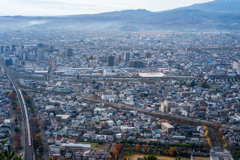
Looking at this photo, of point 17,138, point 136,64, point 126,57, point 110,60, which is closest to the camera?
point 17,138

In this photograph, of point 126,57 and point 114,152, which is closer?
point 114,152

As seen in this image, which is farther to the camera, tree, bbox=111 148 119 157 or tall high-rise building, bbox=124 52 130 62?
tall high-rise building, bbox=124 52 130 62

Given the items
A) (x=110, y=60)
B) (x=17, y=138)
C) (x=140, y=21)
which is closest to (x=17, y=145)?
(x=17, y=138)

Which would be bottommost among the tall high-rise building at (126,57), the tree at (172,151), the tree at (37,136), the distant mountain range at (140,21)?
the tree at (172,151)

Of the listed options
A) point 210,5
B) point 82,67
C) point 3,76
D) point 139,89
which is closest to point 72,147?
point 139,89

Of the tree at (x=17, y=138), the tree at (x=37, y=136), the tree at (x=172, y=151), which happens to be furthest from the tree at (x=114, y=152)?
the tree at (x=17, y=138)

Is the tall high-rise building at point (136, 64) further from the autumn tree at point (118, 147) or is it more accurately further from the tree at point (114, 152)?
the tree at point (114, 152)

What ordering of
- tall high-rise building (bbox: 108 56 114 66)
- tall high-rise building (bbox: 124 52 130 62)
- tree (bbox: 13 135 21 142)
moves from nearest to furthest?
tree (bbox: 13 135 21 142) → tall high-rise building (bbox: 108 56 114 66) → tall high-rise building (bbox: 124 52 130 62)

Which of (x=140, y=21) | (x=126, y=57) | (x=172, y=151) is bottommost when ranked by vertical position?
(x=172, y=151)

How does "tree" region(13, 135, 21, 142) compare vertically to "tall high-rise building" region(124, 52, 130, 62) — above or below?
below

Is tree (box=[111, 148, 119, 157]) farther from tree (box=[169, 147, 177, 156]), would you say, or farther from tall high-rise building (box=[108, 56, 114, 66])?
tall high-rise building (box=[108, 56, 114, 66])

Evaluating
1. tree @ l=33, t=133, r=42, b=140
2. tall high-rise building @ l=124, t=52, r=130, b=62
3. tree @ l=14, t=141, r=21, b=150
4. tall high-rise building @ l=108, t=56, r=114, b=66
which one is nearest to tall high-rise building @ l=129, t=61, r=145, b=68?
tall high-rise building @ l=108, t=56, r=114, b=66

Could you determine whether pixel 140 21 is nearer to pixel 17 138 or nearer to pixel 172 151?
pixel 17 138
